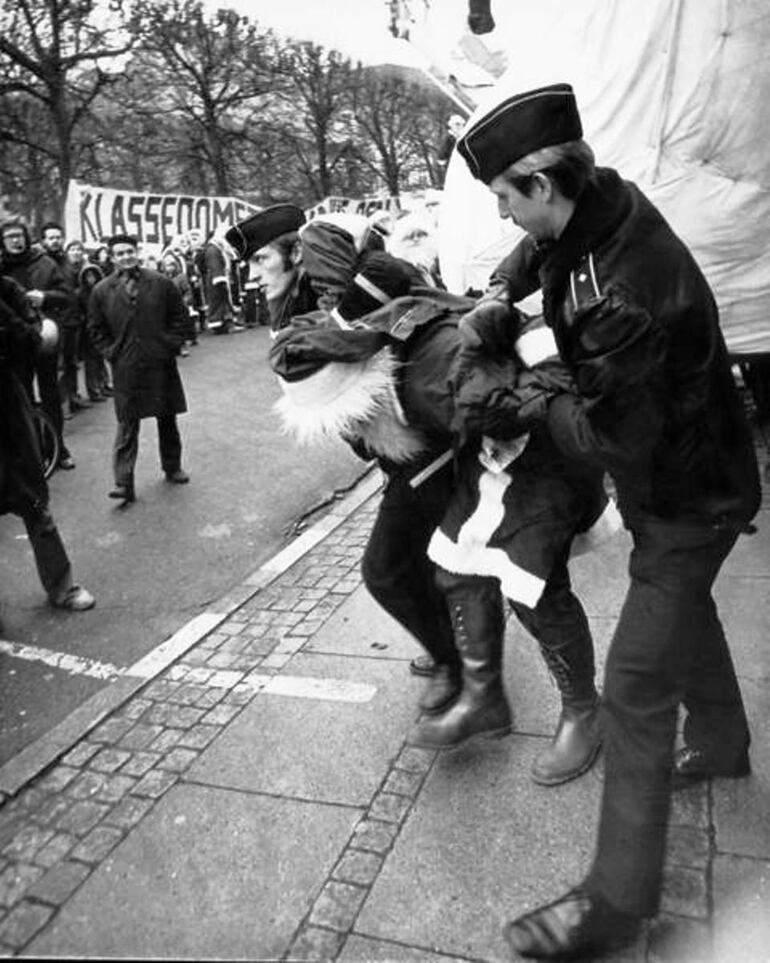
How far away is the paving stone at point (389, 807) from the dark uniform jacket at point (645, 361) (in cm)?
131

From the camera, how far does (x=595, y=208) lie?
1843 mm

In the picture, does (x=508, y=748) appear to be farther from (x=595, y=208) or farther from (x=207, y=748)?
(x=595, y=208)

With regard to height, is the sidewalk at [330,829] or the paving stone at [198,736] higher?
the sidewalk at [330,829]

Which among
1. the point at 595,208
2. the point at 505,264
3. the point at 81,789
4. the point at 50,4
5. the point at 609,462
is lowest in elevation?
the point at 81,789

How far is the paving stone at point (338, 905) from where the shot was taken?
2.32 meters

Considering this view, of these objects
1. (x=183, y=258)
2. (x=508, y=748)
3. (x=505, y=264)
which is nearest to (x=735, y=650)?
(x=508, y=748)

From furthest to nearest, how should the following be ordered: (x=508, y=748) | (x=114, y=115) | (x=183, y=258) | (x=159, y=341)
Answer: (x=114, y=115) → (x=183, y=258) → (x=159, y=341) → (x=508, y=748)

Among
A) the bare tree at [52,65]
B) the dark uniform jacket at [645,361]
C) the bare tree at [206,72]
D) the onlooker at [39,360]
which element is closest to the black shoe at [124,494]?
the onlooker at [39,360]

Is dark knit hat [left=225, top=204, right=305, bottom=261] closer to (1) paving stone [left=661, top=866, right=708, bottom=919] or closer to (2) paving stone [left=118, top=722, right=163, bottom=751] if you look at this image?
(2) paving stone [left=118, top=722, right=163, bottom=751]

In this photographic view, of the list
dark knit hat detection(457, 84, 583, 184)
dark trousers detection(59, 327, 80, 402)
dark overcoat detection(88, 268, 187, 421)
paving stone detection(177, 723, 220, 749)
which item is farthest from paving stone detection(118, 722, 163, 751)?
dark trousers detection(59, 327, 80, 402)

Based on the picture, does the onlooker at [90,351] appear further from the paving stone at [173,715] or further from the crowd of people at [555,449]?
the crowd of people at [555,449]

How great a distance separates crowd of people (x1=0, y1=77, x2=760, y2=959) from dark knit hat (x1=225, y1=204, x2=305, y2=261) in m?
0.01

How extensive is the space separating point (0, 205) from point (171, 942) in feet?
15.9

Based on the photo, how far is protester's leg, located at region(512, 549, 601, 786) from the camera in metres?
2.65
